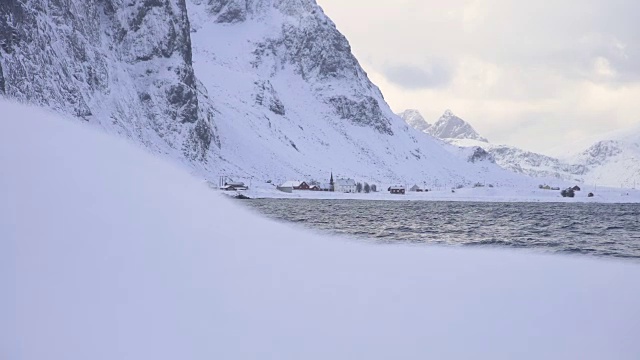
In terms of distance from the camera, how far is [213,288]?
3.53 m

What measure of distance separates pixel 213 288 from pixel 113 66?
149 m

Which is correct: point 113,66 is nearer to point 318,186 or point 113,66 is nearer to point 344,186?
point 318,186

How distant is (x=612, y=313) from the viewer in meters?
3.75

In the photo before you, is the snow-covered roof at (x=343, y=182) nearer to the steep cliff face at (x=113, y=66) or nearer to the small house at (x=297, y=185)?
the small house at (x=297, y=185)

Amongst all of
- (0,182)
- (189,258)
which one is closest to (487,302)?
(189,258)

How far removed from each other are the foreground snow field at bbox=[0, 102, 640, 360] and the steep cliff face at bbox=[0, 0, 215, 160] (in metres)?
102

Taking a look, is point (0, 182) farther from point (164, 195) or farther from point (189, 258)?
point (189, 258)

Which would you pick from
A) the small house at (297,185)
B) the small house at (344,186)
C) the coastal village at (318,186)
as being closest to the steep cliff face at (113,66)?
the coastal village at (318,186)

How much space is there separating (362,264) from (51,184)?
2.18m

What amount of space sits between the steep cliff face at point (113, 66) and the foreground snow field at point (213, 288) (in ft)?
333

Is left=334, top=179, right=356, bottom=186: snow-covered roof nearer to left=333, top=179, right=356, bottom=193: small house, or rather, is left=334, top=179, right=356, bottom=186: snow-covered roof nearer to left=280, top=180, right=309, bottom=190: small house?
left=333, top=179, right=356, bottom=193: small house

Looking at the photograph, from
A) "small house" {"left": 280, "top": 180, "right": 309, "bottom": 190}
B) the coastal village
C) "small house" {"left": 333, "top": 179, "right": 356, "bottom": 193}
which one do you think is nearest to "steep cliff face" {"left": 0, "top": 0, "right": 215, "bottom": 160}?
the coastal village

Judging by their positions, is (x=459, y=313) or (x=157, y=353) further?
(x=459, y=313)

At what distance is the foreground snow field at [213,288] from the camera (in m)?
3.23
